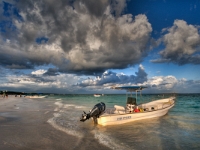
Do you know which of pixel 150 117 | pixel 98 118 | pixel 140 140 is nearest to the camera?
pixel 140 140

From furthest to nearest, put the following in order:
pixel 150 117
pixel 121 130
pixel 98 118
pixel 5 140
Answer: pixel 150 117
pixel 98 118
pixel 121 130
pixel 5 140

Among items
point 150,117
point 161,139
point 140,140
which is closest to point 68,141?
point 140,140

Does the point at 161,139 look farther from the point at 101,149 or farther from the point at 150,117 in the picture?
the point at 150,117

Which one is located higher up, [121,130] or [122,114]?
[122,114]

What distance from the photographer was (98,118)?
14195 millimetres

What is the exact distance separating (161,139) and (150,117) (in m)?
7.55

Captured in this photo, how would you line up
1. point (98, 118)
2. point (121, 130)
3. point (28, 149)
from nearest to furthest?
1. point (28, 149)
2. point (121, 130)
3. point (98, 118)

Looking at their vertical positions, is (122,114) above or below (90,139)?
above

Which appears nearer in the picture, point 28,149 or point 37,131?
point 28,149

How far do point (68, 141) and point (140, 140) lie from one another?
4.62 meters

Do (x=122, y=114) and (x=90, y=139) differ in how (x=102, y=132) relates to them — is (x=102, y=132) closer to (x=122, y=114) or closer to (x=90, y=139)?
(x=90, y=139)

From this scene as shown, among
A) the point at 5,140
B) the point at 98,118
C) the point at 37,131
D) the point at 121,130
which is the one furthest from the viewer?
the point at 98,118

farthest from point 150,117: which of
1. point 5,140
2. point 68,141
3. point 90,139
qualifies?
point 5,140

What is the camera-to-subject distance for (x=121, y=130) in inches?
499
